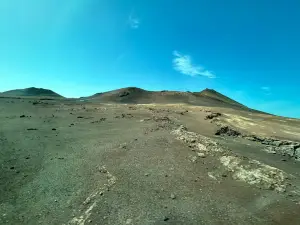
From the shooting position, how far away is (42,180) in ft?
57.8

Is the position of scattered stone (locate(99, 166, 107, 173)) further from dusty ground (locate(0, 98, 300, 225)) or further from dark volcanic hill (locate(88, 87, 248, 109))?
dark volcanic hill (locate(88, 87, 248, 109))

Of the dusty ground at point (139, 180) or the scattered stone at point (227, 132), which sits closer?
the dusty ground at point (139, 180)

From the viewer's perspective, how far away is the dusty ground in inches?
562

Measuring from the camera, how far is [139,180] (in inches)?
704

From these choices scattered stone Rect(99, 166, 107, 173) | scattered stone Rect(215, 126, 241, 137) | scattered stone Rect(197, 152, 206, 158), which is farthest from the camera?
scattered stone Rect(215, 126, 241, 137)

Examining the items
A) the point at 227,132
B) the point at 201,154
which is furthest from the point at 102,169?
the point at 227,132

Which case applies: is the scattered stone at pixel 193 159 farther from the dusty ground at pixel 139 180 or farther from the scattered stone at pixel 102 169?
the scattered stone at pixel 102 169

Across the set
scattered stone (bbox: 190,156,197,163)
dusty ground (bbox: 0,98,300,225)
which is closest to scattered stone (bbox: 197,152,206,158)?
dusty ground (bbox: 0,98,300,225)

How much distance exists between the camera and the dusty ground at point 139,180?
14.3 metres

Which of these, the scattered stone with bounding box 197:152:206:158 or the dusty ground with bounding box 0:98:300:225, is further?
the scattered stone with bounding box 197:152:206:158

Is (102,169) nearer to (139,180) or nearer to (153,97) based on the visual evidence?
(139,180)

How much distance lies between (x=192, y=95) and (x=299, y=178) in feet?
258

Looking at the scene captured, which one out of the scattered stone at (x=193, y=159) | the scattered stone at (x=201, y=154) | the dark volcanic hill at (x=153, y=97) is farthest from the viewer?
the dark volcanic hill at (x=153, y=97)

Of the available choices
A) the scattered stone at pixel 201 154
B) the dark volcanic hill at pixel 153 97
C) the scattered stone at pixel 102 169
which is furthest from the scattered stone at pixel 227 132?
the dark volcanic hill at pixel 153 97
